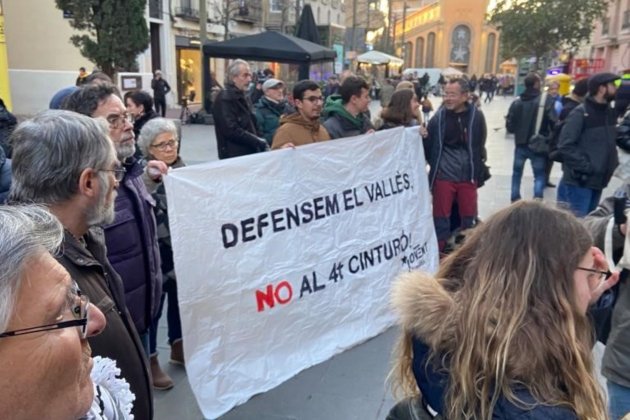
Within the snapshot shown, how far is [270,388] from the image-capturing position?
118 inches

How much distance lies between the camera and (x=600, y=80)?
4.93 meters

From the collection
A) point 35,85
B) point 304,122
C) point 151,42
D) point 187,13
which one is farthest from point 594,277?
point 187,13

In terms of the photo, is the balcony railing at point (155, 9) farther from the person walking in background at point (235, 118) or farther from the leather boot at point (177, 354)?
the leather boot at point (177, 354)

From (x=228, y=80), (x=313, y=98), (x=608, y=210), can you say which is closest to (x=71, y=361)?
(x=608, y=210)

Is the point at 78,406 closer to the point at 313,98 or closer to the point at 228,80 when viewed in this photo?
the point at 313,98

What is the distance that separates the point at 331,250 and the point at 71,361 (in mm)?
2443

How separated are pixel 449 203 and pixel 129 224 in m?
3.33

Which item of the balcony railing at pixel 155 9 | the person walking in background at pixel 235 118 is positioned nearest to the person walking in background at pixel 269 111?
the person walking in background at pixel 235 118

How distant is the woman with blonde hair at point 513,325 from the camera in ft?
3.91

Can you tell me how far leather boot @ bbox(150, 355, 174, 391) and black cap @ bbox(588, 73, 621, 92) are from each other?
438 cm

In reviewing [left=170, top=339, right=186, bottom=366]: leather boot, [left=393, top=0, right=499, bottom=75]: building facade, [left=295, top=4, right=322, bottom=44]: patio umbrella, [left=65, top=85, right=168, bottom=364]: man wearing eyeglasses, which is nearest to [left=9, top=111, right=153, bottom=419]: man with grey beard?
[left=65, top=85, right=168, bottom=364]: man wearing eyeglasses

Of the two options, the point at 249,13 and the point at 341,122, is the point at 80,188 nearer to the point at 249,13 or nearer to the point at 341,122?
the point at 341,122

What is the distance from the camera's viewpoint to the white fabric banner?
274 cm

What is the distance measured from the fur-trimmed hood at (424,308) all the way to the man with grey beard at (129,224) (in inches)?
55.9
